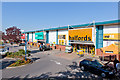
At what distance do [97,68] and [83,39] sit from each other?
1099cm

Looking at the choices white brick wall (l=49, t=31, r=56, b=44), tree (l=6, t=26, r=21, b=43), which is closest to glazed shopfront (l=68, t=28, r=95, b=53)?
white brick wall (l=49, t=31, r=56, b=44)

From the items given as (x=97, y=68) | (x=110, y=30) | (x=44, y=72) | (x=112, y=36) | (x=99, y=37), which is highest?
(x=110, y=30)

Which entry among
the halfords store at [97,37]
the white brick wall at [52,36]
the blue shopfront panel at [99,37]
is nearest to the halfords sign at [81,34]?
the halfords store at [97,37]

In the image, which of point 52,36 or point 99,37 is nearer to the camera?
point 99,37

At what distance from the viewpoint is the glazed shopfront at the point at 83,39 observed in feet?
61.0

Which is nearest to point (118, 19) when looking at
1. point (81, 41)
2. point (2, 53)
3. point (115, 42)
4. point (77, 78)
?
point (115, 42)

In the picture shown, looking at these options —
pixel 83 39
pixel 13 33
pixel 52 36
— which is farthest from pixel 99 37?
pixel 52 36

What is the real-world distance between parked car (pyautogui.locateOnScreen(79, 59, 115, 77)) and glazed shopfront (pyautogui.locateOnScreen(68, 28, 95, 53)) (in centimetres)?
879

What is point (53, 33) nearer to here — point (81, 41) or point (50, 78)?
point (81, 41)

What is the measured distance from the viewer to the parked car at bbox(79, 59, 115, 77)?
28.3ft

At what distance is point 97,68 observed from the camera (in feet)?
30.5

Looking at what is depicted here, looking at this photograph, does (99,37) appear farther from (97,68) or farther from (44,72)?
(44,72)

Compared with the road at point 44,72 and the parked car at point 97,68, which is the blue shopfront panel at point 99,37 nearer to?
the road at point 44,72

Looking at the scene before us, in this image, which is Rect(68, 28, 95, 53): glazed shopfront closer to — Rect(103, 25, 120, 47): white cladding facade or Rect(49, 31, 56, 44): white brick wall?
Rect(103, 25, 120, 47): white cladding facade
